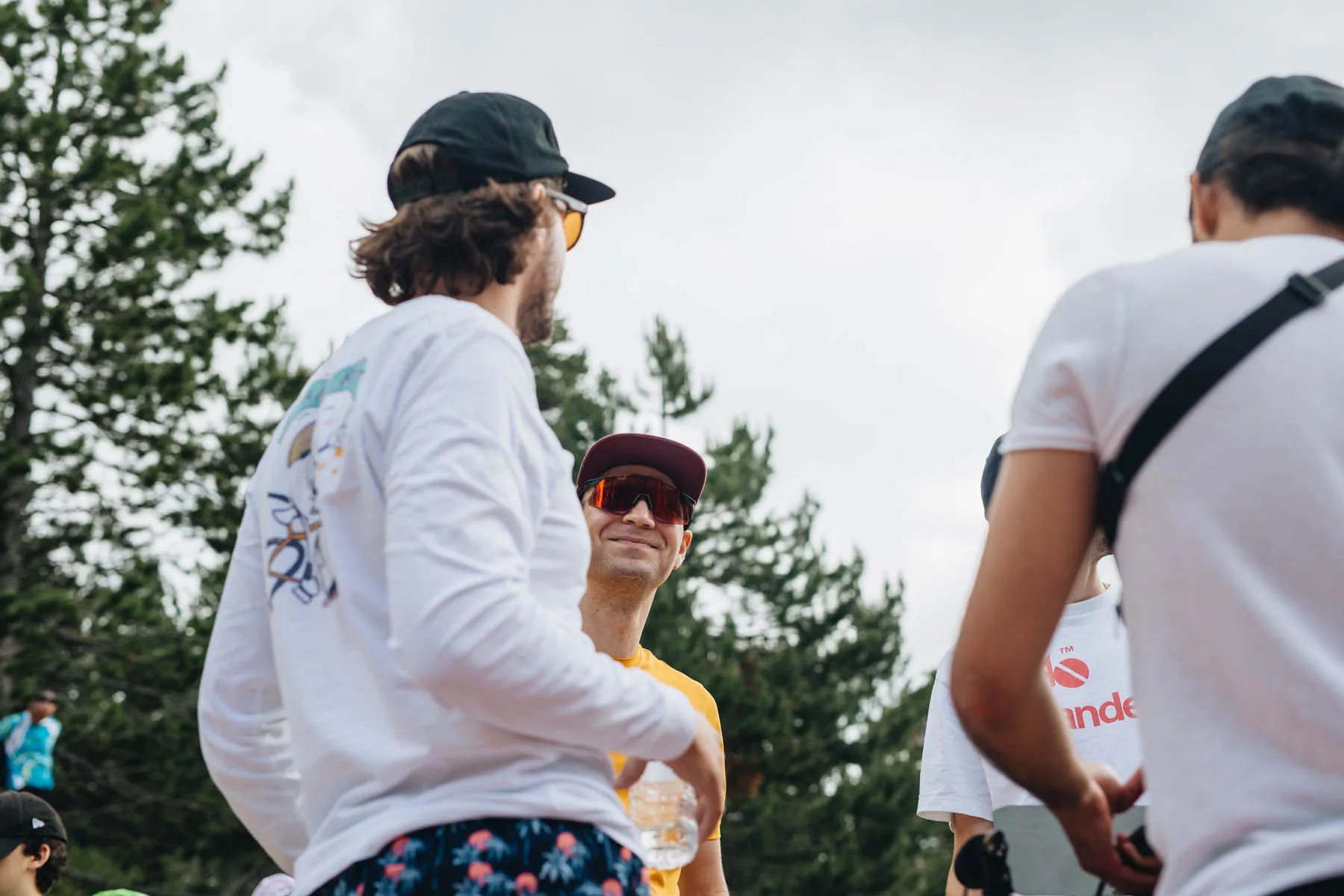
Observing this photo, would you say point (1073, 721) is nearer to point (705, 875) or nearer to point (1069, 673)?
point (1069, 673)

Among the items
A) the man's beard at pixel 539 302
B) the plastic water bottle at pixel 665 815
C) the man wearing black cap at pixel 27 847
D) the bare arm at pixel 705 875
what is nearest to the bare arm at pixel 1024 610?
the plastic water bottle at pixel 665 815

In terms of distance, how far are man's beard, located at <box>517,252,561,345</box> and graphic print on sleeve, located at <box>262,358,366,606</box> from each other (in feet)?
1.06

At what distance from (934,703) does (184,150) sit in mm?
19418

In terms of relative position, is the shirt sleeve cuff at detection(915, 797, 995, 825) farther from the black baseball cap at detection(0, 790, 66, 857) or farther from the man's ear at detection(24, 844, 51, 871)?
the man's ear at detection(24, 844, 51, 871)

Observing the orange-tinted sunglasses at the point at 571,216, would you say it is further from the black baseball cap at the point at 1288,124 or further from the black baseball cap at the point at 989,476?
the black baseball cap at the point at 989,476

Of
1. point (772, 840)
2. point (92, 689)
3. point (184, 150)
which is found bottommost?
point (772, 840)

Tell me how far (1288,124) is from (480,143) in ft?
3.78

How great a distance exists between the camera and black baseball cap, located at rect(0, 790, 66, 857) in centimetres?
602

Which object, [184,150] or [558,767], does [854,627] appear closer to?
[184,150]

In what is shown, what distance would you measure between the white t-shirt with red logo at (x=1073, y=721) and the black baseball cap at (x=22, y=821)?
440 centimetres

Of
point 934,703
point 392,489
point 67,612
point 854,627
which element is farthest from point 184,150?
point 392,489

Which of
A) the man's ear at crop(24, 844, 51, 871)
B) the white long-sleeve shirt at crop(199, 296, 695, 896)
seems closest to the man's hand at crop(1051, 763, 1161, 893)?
the white long-sleeve shirt at crop(199, 296, 695, 896)

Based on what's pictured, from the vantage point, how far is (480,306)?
191 cm

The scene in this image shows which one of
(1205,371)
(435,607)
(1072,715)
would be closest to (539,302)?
(435,607)
